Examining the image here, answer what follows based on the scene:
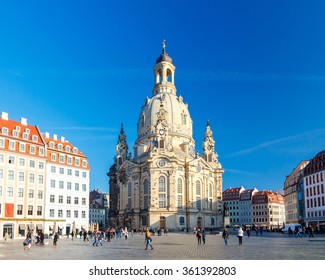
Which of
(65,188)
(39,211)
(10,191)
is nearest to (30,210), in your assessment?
(39,211)

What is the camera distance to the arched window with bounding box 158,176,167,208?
8649 cm

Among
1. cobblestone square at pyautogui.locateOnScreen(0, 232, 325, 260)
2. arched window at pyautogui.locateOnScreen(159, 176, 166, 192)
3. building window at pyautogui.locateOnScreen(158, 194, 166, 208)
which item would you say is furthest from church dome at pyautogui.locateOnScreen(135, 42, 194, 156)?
cobblestone square at pyautogui.locateOnScreen(0, 232, 325, 260)

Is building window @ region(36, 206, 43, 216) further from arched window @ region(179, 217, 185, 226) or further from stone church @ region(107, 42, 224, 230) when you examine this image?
arched window @ region(179, 217, 185, 226)

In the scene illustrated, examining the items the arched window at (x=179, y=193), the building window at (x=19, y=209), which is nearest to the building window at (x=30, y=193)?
the building window at (x=19, y=209)

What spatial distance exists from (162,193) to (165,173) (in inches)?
163

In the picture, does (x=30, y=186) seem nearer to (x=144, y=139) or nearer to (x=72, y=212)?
(x=72, y=212)

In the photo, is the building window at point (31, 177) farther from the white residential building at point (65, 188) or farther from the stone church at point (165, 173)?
the stone church at point (165, 173)

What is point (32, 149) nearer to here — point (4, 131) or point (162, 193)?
point (4, 131)

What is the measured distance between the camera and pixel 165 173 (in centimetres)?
8738

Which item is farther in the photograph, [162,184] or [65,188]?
[162,184]

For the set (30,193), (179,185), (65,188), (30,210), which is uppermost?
(179,185)
